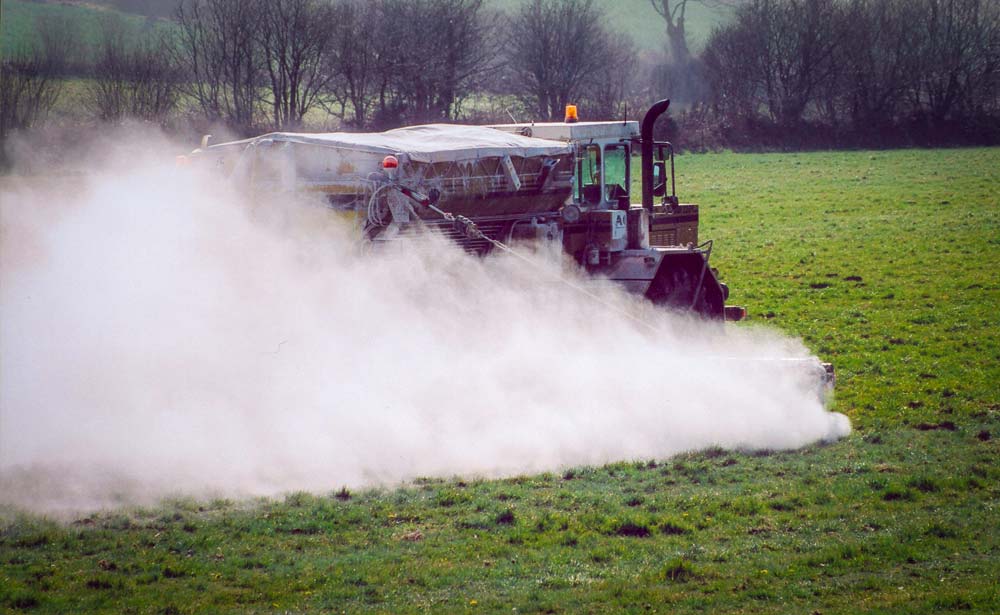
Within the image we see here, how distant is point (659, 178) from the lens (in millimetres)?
16047

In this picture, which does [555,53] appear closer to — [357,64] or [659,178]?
[357,64]

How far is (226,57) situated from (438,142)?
113 feet

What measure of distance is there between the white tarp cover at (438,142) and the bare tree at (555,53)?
1617 inches

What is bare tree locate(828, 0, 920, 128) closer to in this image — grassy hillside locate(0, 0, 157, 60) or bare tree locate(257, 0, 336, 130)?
bare tree locate(257, 0, 336, 130)

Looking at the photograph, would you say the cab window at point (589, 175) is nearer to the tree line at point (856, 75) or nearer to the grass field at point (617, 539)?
the grass field at point (617, 539)

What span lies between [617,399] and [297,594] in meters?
5.71

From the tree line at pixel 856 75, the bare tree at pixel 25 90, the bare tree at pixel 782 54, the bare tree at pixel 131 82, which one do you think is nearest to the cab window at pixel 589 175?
the bare tree at pixel 25 90

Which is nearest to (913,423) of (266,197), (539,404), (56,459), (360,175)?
(539,404)

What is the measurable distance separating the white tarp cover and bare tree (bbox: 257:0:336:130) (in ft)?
103

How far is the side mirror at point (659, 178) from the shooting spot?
15.9 metres

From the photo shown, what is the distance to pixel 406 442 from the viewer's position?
11336mm

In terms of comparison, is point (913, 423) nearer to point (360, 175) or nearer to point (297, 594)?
point (360, 175)

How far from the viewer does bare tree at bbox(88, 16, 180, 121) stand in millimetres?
36781

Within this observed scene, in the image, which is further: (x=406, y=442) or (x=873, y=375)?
(x=873, y=375)
